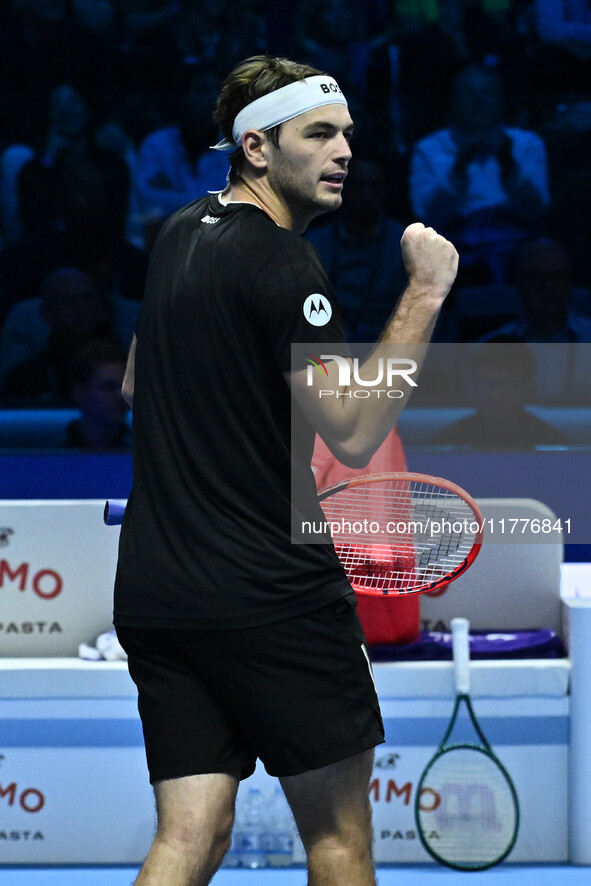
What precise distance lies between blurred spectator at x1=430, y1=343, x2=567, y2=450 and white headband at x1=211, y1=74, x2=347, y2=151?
2.91 meters

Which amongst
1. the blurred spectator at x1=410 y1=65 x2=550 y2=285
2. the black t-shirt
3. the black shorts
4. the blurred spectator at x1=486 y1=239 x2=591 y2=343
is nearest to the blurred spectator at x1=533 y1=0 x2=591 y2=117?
the blurred spectator at x1=410 y1=65 x2=550 y2=285

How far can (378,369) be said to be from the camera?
1.44 metres

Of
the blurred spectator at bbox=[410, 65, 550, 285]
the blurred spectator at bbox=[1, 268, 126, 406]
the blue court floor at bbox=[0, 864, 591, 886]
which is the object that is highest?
the blurred spectator at bbox=[410, 65, 550, 285]

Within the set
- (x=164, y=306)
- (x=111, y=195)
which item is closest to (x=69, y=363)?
(x=111, y=195)

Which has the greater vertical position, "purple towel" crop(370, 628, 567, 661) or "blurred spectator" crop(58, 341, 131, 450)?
"blurred spectator" crop(58, 341, 131, 450)

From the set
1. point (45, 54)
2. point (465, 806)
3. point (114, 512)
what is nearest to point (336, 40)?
point (45, 54)

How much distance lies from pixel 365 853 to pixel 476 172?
4.05m

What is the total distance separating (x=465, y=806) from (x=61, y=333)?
292 centimetres

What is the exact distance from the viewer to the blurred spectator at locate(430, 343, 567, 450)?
14.6 ft

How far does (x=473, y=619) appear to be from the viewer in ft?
9.38

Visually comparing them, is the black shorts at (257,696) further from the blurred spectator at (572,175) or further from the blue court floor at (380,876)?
the blurred spectator at (572,175)

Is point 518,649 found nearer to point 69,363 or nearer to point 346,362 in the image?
point 346,362

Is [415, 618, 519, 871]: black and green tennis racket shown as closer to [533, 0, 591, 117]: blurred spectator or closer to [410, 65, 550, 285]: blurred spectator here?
[410, 65, 550, 285]: blurred spectator

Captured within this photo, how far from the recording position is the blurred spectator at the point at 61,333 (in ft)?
16.1
